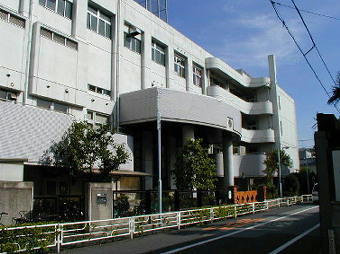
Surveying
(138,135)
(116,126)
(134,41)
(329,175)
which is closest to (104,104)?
(116,126)

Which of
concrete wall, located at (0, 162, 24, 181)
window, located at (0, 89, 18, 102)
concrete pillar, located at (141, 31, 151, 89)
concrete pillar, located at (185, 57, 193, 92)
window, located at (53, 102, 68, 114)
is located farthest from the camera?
concrete pillar, located at (185, 57, 193, 92)

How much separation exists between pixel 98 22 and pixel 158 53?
7.10 meters

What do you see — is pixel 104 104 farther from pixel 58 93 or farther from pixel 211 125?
pixel 211 125

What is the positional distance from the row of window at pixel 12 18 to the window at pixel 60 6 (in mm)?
2770

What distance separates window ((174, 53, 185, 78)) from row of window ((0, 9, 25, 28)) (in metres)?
16.7

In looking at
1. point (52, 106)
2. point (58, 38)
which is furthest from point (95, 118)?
point (58, 38)

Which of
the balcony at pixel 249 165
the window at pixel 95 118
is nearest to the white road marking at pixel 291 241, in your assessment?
the window at pixel 95 118

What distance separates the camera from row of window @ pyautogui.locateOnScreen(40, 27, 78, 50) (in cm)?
2065

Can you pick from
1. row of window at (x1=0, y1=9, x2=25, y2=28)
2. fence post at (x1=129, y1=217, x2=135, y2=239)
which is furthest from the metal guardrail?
row of window at (x1=0, y1=9, x2=25, y2=28)

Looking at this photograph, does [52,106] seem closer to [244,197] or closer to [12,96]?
[12,96]

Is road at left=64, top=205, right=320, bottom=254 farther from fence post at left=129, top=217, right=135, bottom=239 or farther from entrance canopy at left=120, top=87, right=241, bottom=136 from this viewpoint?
entrance canopy at left=120, top=87, right=241, bottom=136

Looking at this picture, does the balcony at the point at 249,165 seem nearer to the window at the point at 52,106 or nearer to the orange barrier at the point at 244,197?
the orange barrier at the point at 244,197

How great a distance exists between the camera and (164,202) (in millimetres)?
21391

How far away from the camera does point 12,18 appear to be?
1881 centimetres
